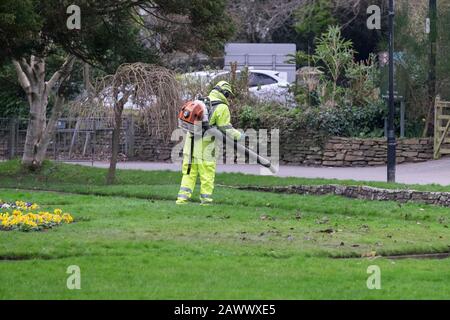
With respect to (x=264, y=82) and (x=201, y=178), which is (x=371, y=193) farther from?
(x=264, y=82)

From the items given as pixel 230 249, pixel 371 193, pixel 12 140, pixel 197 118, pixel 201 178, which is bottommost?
pixel 230 249

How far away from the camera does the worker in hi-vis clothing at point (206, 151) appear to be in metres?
16.4

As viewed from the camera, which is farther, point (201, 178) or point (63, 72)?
point (63, 72)

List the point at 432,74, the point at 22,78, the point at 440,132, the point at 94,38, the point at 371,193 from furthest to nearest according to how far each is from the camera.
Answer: the point at 432,74, the point at 440,132, the point at 22,78, the point at 94,38, the point at 371,193

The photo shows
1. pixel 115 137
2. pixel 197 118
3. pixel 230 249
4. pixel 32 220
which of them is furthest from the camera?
pixel 115 137

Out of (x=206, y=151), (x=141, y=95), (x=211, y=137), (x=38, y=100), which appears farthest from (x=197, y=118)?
(x=38, y=100)

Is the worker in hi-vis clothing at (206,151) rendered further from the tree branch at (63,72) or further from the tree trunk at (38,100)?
the tree trunk at (38,100)

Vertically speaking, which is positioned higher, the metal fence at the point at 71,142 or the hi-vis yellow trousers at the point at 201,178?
the metal fence at the point at 71,142

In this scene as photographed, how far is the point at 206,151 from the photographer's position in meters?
16.5

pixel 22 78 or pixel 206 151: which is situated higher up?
pixel 22 78

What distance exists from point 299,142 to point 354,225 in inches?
557

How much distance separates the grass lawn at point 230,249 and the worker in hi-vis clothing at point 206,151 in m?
0.35

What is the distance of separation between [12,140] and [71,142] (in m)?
1.81

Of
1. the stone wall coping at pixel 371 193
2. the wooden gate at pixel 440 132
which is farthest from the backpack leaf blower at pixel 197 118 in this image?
the wooden gate at pixel 440 132
